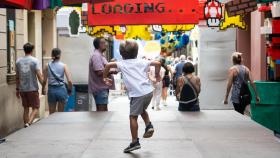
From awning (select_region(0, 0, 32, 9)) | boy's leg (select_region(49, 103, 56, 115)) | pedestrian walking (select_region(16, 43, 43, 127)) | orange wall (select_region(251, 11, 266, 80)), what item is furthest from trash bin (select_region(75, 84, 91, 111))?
awning (select_region(0, 0, 32, 9))

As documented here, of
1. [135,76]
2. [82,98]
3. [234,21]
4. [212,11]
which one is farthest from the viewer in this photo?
[82,98]

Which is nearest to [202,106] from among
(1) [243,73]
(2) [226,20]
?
(2) [226,20]

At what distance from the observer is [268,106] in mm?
13359

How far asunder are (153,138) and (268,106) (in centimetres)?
426

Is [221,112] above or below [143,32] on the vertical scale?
below

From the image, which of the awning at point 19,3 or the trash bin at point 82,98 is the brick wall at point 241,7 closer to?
the awning at point 19,3

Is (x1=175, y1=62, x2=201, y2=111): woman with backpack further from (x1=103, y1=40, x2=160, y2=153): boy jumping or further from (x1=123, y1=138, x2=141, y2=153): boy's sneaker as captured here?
(x1=123, y1=138, x2=141, y2=153): boy's sneaker

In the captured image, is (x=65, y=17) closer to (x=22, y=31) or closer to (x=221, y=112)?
(x=22, y=31)

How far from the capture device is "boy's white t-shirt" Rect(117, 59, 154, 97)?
8492 millimetres

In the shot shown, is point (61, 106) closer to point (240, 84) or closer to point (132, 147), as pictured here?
point (240, 84)

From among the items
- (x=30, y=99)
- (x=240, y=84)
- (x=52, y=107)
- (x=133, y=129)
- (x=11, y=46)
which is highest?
(x=11, y=46)

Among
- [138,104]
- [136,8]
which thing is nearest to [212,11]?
[136,8]

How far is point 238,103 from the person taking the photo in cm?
1308

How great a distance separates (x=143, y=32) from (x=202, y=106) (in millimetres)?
5336
